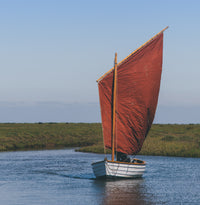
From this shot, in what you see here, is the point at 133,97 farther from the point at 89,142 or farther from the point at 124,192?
the point at 89,142

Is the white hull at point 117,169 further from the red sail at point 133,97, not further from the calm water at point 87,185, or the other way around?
the red sail at point 133,97

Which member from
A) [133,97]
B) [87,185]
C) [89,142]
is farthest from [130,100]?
[89,142]

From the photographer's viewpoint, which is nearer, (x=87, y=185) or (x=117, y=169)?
(x=87, y=185)

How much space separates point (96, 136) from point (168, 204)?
57221 mm

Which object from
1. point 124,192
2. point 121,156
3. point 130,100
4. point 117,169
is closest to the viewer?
point 124,192

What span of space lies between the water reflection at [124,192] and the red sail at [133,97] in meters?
3.50

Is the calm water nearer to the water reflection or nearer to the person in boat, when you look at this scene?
the water reflection

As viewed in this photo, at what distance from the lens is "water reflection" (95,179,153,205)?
23.4 m

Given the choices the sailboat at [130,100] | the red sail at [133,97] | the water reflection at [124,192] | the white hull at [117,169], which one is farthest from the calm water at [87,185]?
the red sail at [133,97]

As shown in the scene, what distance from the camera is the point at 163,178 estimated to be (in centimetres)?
3275

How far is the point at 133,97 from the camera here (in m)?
33.2

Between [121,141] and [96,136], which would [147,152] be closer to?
[121,141]

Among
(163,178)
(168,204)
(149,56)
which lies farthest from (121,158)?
(168,204)

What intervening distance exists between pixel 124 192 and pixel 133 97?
9.13m
